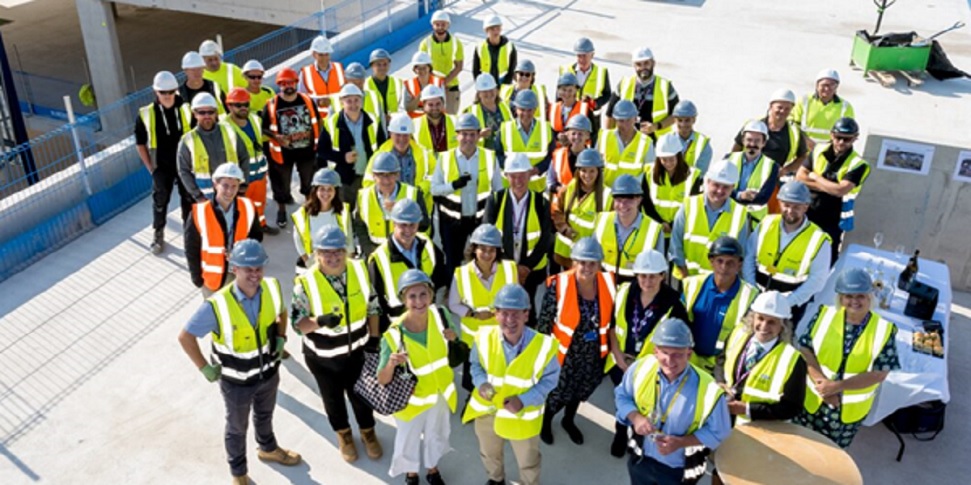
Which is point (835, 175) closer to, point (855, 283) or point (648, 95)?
point (648, 95)

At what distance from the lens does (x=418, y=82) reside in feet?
31.4

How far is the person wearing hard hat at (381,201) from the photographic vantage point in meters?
6.49

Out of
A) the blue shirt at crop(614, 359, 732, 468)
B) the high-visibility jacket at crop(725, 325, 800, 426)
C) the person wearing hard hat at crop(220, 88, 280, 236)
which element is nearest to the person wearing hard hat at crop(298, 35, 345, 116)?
the person wearing hard hat at crop(220, 88, 280, 236)

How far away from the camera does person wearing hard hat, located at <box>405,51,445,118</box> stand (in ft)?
30.8

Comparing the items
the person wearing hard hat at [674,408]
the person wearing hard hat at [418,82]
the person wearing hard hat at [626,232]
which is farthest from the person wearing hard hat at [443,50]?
the person wearing hard hat at [674,408]

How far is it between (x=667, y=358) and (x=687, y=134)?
11.7ft

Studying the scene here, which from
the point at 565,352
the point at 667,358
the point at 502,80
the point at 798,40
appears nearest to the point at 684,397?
the point at 667,358

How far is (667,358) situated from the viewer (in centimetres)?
450

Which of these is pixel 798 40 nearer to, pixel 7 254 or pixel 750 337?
pixel 750 337

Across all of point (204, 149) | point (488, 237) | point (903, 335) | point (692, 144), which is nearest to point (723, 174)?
point (692, 144)

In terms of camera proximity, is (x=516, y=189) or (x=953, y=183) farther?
(x=953, y=183)

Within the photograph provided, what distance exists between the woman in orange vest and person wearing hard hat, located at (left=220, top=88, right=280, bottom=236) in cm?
355

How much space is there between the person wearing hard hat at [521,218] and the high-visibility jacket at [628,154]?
1.23 metres

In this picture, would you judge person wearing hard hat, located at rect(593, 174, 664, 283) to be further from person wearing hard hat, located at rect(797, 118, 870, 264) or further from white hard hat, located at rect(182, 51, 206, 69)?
white hard hat, located at rect(182, 51, 206, 69)
